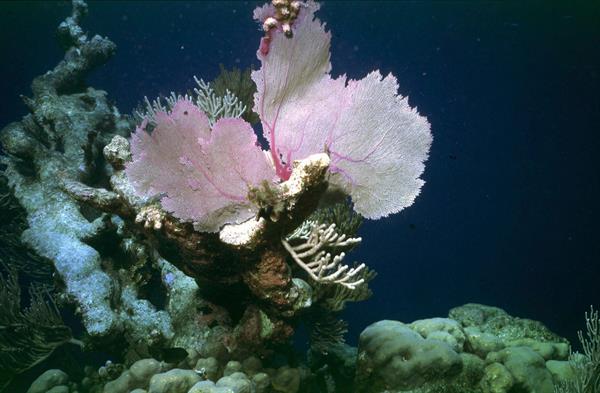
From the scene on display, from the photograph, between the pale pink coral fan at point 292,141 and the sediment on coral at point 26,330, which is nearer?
the pale pink coral fan at point 292,141

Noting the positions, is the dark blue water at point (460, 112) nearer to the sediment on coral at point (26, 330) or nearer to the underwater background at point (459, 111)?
the underwater background at point (459, 111)

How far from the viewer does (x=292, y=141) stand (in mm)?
3262

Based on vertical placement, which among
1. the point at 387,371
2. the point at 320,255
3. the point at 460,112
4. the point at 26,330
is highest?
the point at 460,112

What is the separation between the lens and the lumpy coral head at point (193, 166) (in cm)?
288

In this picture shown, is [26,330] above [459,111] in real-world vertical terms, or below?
below

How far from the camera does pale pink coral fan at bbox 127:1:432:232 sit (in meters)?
2.93

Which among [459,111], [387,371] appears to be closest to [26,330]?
[387,371]

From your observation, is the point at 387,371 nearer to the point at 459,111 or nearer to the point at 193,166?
the point at 193,166

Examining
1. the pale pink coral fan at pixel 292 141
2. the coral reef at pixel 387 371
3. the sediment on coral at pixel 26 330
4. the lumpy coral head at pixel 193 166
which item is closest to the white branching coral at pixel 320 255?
the pale pink coral fan at pixel 292 141

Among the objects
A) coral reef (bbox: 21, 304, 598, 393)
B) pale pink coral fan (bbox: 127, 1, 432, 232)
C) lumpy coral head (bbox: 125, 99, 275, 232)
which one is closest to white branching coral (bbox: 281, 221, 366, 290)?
pale pink coral fan (bbox: 127, 1, 432, 232)

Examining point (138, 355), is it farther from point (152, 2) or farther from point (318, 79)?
point (152, 2)

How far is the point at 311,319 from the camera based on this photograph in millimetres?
4938

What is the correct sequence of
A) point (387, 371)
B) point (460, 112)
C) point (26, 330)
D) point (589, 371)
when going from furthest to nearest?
point (460, 112), point (26, 330), point (387, 371), point (589, 371)

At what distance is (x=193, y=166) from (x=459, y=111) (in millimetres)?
23359
